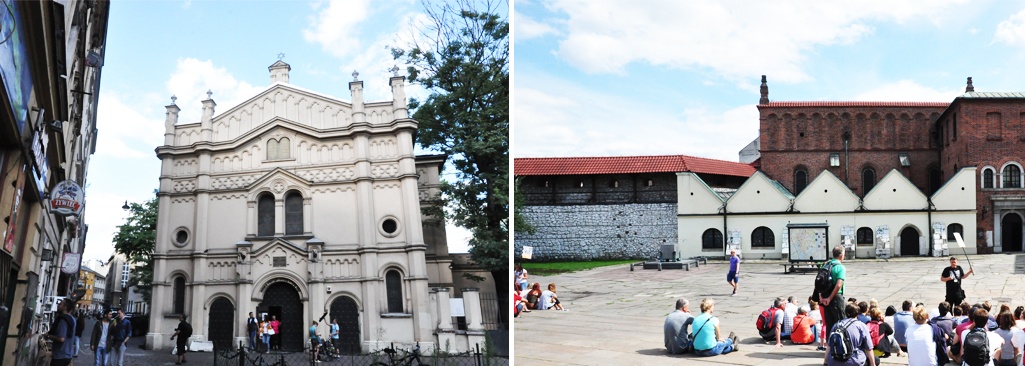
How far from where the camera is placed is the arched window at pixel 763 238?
31562 millimetres

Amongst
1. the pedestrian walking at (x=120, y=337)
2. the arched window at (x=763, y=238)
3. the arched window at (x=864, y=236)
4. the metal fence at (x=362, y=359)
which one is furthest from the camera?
the arched window at (x=763, y=238)

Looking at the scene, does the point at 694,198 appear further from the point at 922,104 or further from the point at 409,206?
the point at 409,206

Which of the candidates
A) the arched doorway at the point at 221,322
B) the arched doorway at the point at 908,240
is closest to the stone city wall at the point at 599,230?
the arched doorway at the point at 908,240

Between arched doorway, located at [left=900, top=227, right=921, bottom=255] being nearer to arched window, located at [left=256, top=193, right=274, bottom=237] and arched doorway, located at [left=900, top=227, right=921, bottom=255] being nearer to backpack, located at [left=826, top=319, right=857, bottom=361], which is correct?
arched window, located at [left=256, top=193, right=274, bottom=237]

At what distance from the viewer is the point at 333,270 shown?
15.3 metres

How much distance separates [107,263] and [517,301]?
333 inches

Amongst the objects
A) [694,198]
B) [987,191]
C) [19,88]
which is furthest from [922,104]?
[19,88]

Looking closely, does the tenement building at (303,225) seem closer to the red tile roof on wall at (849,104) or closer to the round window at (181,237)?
the round window at (181,237)

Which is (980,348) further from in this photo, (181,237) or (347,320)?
(181,237)

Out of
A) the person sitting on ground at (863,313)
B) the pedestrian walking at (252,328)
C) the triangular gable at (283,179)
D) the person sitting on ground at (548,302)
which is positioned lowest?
the pedestrian walking at (252,328)

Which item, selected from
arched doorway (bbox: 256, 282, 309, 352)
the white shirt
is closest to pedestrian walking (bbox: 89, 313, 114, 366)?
arched doorway (bbox: 256, 282, 309, 352)

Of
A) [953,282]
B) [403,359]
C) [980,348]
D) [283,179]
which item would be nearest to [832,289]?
[980,348]

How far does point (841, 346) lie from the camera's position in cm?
607

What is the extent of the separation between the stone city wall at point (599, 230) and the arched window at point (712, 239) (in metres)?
1.84
